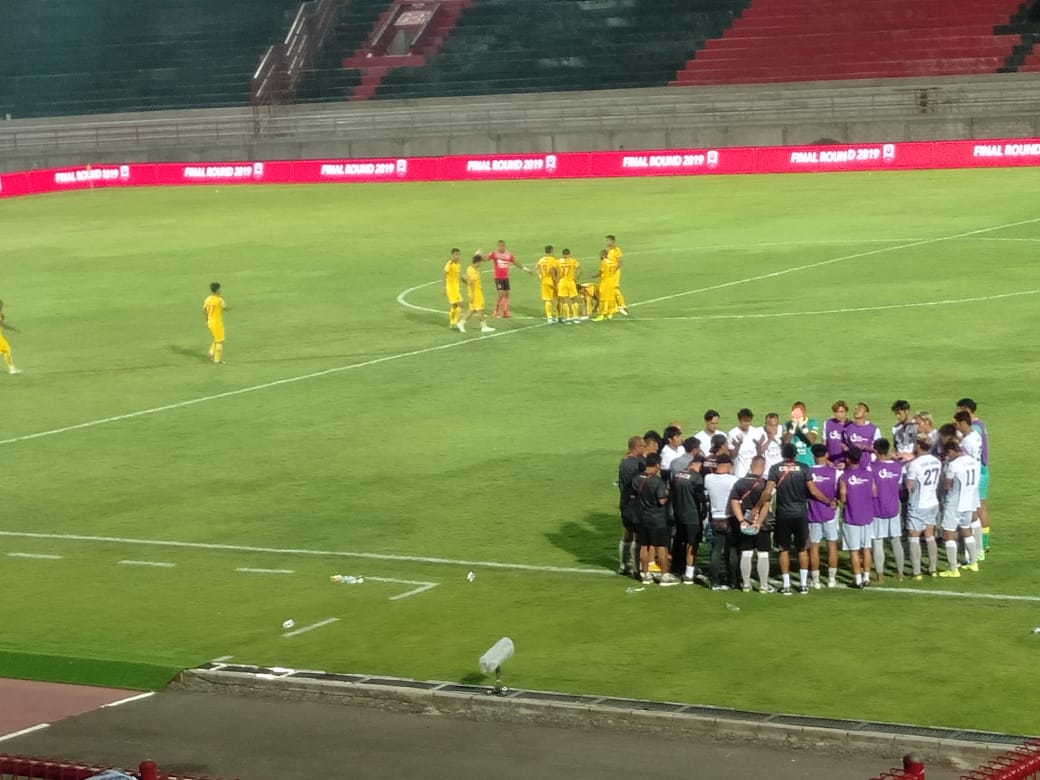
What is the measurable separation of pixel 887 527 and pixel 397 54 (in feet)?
245

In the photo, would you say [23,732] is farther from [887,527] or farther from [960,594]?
[960,594]

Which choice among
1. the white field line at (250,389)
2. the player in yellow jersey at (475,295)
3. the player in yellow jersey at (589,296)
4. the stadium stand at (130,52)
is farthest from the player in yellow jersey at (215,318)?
the stadium stand at (130,52)

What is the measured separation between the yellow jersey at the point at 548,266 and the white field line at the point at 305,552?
16848 mm

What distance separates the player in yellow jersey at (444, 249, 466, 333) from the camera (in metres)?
39.9

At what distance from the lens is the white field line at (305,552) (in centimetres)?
2278

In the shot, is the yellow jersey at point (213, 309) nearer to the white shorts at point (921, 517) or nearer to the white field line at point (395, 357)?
the white field line at point (395, 357)

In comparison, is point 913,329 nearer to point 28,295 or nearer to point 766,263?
point 766,263

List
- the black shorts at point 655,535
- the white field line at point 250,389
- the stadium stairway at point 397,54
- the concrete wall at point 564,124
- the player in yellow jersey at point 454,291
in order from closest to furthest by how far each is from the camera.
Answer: the black shorts at point 655,535 → the white field line at point 250,389 → the player in yellow jersey at point 454,291 → the concrete wall at point 564,124 → the stadium stairway at point 397,54

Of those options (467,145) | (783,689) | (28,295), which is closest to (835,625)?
(783,689)

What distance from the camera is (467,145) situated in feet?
258

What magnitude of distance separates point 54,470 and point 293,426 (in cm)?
444

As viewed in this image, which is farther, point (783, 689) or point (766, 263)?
point (766, 263)

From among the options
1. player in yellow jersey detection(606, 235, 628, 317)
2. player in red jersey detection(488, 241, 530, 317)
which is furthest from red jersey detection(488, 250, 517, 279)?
player in yellow jersey detection(606, 235, 628, 317)

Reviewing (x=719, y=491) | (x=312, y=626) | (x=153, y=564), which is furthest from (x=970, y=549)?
(x=153, y=564)
